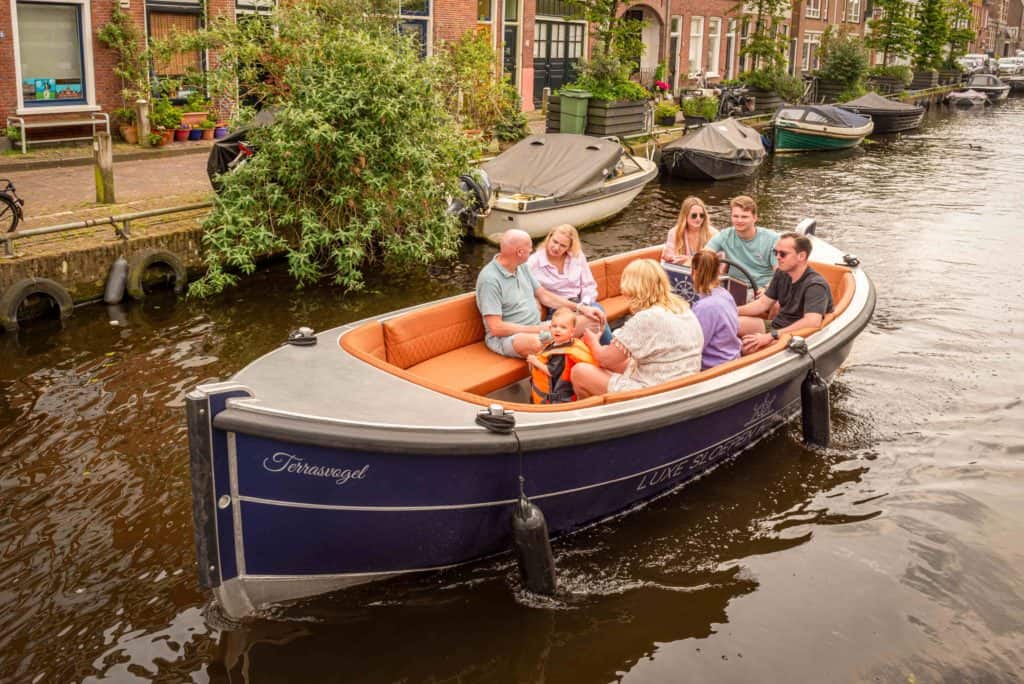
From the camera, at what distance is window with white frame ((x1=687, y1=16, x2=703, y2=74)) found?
104 ft

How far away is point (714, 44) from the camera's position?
1312 inches

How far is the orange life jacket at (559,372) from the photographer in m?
5.93

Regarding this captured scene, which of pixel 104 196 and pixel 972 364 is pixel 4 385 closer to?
pixel 104 196

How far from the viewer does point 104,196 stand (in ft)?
35.7

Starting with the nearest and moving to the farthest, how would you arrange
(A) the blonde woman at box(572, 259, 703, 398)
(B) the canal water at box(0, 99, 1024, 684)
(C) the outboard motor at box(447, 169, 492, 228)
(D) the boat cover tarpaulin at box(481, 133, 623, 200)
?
(B) the canal water at box(0, 99, 1024, 684)
(A) the blonde woman at box(572, 259, 703, 398)
(C) the outboard motor at box(447, 169, 492, 228)
(D) the boat cover tarpaulin at box(481, 133, 623, 200)

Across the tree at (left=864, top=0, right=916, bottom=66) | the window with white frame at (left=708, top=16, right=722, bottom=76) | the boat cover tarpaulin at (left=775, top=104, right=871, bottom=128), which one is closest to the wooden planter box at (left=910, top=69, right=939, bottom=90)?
the tree at (left=864, top=0, right=916, bottom=66)

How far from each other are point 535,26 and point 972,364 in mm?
18257

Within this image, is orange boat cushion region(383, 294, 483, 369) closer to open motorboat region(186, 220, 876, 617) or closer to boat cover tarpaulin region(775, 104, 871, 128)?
open motorboat region(186, 220, 876, 617)

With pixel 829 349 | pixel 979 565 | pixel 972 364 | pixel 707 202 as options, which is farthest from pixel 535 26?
pixel 979 565

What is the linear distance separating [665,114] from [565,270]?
17328 mm

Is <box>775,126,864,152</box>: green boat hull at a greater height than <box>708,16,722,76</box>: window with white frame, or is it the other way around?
<box>708,16,722,76</box>: window with white frame

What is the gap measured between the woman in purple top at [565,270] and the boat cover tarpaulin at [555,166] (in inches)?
232

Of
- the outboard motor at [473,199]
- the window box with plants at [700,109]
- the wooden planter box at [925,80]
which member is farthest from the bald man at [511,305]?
the wooden planter box at [925,80]

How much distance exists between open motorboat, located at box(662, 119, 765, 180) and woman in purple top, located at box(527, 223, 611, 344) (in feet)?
39.6
